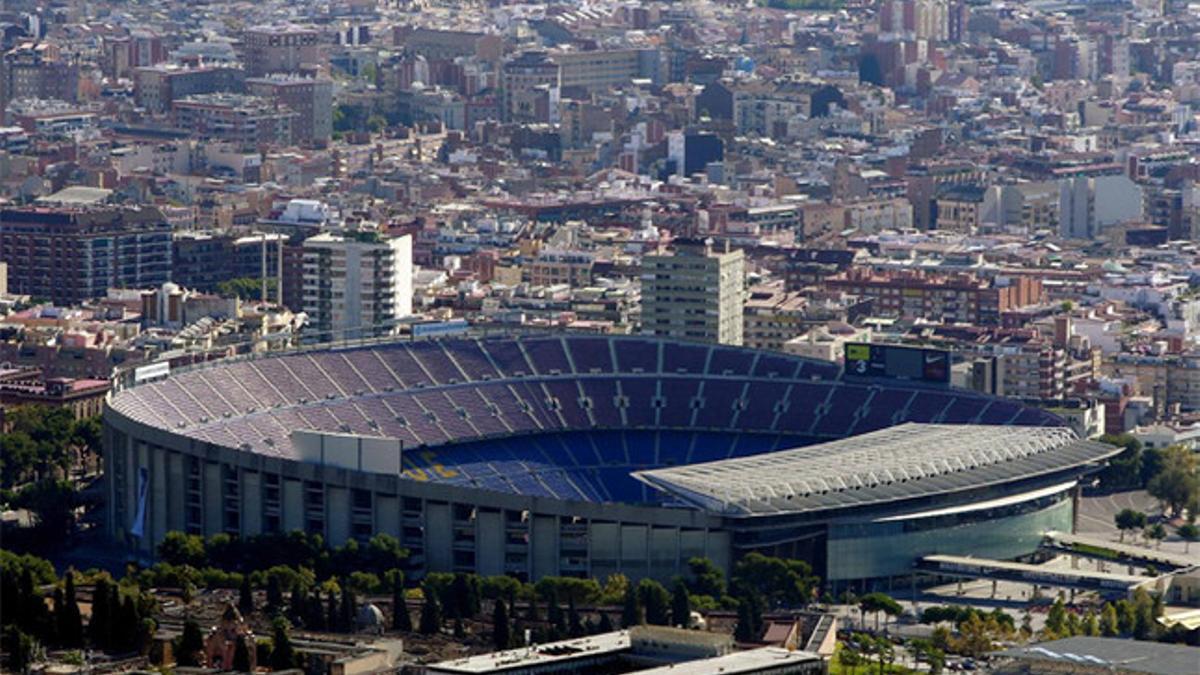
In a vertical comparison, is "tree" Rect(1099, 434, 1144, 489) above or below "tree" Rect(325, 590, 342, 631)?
below

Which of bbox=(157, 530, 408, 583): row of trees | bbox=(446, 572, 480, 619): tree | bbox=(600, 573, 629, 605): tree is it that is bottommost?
bbox=(157, 530, 408, 583): row of trees

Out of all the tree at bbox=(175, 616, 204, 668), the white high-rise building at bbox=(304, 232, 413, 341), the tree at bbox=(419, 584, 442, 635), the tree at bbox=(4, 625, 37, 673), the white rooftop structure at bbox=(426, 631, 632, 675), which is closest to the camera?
the white rooftop structure at bbox=(426, 631, 632, 675)

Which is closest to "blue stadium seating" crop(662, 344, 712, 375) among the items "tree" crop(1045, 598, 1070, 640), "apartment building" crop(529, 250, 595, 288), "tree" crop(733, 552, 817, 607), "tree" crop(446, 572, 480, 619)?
"tree" crop(733, 552, 817, 607)

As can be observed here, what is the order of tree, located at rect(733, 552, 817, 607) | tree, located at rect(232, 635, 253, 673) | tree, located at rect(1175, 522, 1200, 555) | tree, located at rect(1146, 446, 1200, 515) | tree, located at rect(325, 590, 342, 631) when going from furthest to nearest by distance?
tree, located at rect(1146, 446, 1200, 515) < tree, located at rect(1175, 522, 1200, 555) < tree, located at rect(733, 552, 817, 607) < tree, located at rect(325, 590, 342, 631) < tree, located at rect(232, 635, 253, 673)

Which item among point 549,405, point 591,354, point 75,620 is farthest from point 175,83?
point 75,620

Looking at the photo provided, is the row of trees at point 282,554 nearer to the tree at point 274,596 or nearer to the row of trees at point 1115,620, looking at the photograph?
the tree at point 274,596

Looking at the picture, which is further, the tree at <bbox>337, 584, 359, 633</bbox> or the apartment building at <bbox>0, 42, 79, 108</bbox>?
the apartment building at <bbox>0, 42, 79, 108</bbox>

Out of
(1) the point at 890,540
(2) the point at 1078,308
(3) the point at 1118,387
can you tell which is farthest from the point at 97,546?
(2) the point at 1078,308

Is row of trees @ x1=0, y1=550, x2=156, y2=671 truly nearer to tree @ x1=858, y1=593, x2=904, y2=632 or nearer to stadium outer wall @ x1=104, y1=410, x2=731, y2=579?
stadium outer wall @ x1=104, y1=410, x2=731, y2=579
